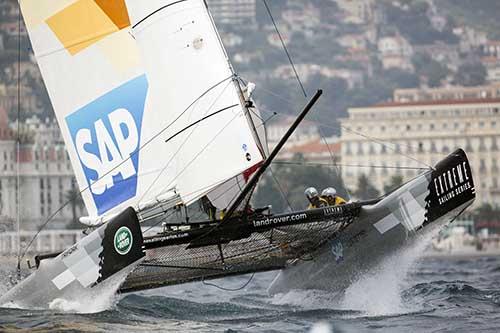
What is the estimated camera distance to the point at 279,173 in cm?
6662

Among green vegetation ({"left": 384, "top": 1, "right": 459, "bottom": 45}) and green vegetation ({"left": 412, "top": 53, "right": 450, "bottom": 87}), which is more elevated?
green vegetation ({"left": 384, "top": 1, "right": 459, "bottom": 45})

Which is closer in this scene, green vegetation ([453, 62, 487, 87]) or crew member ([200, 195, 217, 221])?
crew member ([200, 195, 217, 221])

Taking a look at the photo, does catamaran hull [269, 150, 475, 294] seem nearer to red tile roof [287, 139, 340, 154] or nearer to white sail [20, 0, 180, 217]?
white sail [20, 0, 180, 217]

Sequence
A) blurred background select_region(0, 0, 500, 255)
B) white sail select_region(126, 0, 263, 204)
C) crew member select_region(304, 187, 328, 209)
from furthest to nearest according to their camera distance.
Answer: blurred background select_region(0, 0, 500, 255), crew member select_region(304, 187, 328, 209), white sail select_region(126, 0, 263, 204)

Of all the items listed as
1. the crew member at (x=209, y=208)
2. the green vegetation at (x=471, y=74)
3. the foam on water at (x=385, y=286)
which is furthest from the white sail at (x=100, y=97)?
the green vegetation at (x=471, y=74)

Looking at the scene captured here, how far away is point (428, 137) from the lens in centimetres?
7994

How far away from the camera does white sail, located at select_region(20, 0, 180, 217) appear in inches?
628

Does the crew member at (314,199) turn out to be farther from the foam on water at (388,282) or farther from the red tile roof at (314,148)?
the red tile roof at (314,148)

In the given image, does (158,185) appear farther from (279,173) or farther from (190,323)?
(279,173)

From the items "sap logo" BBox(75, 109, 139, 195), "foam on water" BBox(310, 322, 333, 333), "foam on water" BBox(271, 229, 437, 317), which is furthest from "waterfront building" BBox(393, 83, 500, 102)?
"foam on water" BBox(310, 322, 333, 333)

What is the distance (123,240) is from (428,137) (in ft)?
217

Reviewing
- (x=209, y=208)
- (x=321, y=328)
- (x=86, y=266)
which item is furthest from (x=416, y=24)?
(x=321, y=328)

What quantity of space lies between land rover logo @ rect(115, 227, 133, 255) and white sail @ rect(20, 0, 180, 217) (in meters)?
1.41

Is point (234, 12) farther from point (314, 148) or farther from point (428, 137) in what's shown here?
point (428, 137)
